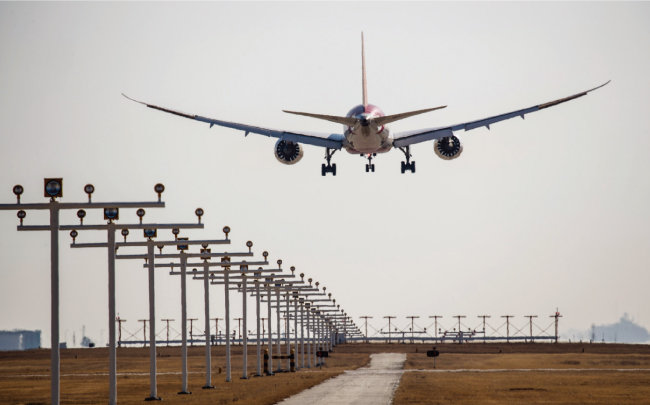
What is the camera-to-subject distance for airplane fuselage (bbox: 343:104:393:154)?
74750 mm

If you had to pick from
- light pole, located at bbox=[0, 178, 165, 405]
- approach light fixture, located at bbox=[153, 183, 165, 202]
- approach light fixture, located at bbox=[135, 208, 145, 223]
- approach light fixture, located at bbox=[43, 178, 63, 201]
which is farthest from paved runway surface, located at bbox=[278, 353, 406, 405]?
approach light fixture, located at bbox=[43, 178, 63, 201]

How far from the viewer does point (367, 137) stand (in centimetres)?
7562

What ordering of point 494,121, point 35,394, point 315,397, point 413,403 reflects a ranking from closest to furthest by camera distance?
point 413,403
point 315,397
point 35,394
point 494,121

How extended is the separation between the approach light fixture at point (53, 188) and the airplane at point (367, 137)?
33.2 m

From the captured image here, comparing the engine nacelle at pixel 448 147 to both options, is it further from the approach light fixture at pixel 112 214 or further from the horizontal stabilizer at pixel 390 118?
the approach light fixture at pixel 112 214

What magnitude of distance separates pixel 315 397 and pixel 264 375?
125 feet

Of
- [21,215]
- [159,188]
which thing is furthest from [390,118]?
[21,215]

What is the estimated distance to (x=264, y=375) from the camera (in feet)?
324

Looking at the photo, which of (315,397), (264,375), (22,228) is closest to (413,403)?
(315,397)

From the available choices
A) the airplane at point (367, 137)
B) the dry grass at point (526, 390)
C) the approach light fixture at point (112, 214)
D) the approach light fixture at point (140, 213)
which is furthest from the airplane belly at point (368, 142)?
the approach light fixture at point (112, 214)

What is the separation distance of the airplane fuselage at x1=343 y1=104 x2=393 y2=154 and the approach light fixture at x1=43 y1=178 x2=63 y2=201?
33519 mm

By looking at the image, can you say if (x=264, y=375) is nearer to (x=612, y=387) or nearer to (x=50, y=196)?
(x=612, y=387)

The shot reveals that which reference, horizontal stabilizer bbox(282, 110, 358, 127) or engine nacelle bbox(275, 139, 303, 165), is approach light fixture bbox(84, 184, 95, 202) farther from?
engine nacelle bbox(275, 139, 303, 165)

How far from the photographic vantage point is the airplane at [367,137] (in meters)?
75.4
